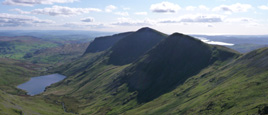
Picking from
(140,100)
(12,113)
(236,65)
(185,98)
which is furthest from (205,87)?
(12,113)

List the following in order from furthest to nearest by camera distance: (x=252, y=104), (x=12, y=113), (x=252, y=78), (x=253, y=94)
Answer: (x=12, y=113) < (x=252, y=78) < (x=253, y=94) < (x=252, y=104)

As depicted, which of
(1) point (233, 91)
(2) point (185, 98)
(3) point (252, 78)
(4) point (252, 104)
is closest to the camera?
(4) point (252, 104)

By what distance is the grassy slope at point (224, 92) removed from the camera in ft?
340

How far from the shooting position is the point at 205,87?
6196 inches

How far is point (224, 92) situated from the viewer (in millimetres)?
127188

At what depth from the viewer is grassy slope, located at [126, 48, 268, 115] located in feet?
340

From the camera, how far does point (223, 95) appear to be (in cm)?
12306

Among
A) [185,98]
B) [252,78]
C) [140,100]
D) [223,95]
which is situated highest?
[252,78]

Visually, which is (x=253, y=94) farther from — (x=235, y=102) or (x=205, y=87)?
(x=205, y=87)

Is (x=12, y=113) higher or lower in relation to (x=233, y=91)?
lower

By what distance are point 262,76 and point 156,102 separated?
77791 mm

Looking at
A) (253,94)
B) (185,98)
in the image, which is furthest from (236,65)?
(253,94)

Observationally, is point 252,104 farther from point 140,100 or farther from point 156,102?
point 140,100

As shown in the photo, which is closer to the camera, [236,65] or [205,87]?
[205,87]
